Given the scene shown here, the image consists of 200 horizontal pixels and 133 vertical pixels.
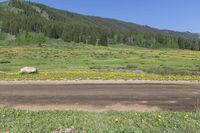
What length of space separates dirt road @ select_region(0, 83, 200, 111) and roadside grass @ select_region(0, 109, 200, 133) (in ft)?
9.12

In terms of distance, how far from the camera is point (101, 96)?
16.8 meters

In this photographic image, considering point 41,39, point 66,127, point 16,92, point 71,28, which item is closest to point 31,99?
point 16,92

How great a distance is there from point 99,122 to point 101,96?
6.71m

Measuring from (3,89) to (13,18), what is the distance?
18285 centimetres

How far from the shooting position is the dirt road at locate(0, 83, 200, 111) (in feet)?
48.1

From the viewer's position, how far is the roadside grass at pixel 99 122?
30.5 ft

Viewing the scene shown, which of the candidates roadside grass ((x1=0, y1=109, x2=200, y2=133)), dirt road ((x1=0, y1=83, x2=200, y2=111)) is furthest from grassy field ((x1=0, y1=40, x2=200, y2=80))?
roadside grass ((x1=0, y1=109, x2=200, y2=133))

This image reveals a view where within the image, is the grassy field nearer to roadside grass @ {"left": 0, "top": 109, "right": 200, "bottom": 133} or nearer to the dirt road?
the dirt road

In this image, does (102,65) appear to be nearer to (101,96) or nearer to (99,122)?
(101,96)

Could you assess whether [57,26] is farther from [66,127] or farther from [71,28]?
[66,127]

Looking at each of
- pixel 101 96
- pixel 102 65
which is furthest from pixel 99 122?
pixel 102 65

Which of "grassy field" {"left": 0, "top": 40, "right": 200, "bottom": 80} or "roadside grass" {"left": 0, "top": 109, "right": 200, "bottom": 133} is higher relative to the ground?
"roadside grass" {"left": 0, "top": 109, "right": 200, "bottom": 133}

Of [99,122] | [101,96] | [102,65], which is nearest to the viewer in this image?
[99,122]

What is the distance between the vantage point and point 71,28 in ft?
605
